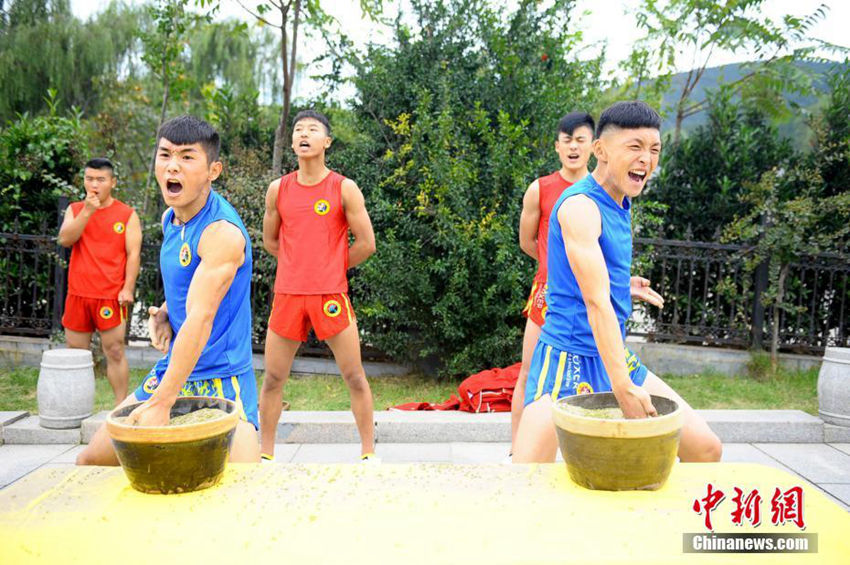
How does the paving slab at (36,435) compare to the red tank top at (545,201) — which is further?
the paving slab at (36,435)

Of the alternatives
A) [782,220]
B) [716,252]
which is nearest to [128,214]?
[716,252]

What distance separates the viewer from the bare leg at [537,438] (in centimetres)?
256

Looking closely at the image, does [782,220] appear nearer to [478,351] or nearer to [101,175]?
[478,351]

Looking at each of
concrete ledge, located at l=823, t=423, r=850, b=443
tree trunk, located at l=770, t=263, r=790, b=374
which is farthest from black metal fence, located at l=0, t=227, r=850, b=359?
concrete ledge, located at l=823, t=423, r=850, b=443

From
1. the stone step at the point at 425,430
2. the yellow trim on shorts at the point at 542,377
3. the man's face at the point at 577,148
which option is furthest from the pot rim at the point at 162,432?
the stone step at the point at 425,430

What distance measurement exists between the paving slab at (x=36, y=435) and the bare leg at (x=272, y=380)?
184 centimetres

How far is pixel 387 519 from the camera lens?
1658mm

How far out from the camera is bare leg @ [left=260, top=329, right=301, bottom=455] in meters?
4.43

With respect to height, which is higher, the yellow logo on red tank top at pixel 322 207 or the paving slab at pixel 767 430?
the yellow logo on red tank top at pixel 322 207

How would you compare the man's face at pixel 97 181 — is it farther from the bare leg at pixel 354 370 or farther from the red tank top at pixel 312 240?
the bare leg at pixel 354 370

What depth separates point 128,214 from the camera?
6078mm

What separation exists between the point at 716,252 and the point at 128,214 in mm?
6073

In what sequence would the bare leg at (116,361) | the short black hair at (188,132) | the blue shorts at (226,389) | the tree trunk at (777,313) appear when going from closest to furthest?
the short black hair at (188,132)
the blue shorts at (226,389)
the bare leg at (116,361)
the tree trunk at (777,313)

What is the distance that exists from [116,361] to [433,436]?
2.77 meters
